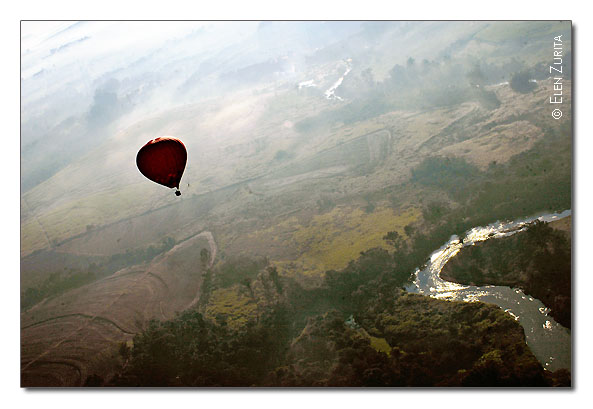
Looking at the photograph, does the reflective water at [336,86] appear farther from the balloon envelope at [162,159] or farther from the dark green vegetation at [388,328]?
the balloon envelope at [162,159]

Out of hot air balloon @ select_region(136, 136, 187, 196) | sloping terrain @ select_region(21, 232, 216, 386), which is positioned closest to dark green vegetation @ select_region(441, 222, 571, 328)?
sloping terrain @ select_region(21, 232, 216, 386)

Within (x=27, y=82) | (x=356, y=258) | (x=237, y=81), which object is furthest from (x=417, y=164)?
(x=27, y=82)

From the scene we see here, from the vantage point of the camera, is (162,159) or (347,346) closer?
(162,159)

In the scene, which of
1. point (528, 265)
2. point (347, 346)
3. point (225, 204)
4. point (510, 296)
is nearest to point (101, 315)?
point (225, 204)

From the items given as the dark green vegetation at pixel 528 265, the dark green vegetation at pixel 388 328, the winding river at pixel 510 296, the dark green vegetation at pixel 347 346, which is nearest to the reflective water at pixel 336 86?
the dark green vegetation at pixel 388 328

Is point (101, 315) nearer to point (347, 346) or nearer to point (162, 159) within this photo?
point (162, 159)

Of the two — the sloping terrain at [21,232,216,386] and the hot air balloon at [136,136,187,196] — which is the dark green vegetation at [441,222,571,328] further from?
the hot air balloon at [136,136,187,196]
